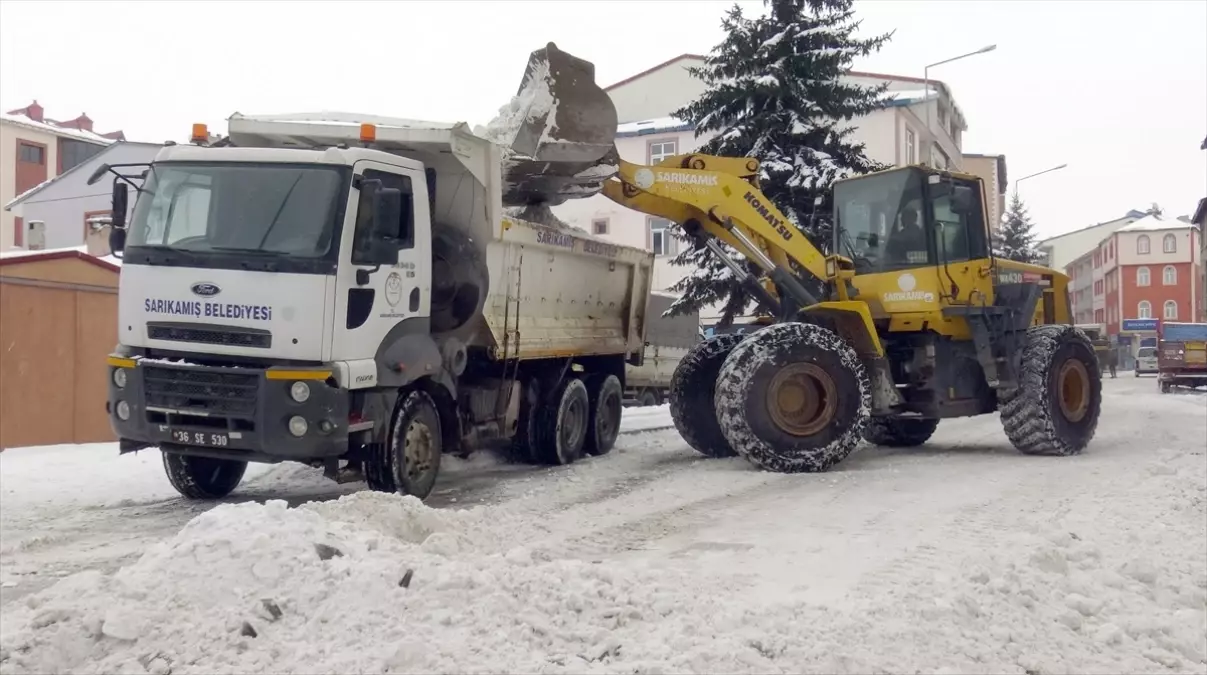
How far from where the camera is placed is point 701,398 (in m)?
12.2

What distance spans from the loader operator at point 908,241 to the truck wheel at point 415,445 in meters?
5.53

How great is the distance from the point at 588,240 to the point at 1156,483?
20.1 ft

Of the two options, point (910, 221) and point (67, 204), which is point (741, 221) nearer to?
point (910, 221)

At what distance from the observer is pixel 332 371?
797 centimetres

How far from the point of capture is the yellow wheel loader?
11523 millimetres

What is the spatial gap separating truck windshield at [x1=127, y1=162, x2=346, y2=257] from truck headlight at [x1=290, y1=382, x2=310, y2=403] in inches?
37.2

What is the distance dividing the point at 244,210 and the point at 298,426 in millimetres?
1663

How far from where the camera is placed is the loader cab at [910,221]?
11.9m

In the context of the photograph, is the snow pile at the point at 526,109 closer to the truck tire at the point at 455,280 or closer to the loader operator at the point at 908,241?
the truck tire at the point at 455,280

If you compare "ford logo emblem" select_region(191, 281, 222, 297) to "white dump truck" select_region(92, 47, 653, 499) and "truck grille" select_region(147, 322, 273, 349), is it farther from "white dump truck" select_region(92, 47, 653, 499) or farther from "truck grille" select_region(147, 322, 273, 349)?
"truck grille" select_region(147, 322, 273, 349)

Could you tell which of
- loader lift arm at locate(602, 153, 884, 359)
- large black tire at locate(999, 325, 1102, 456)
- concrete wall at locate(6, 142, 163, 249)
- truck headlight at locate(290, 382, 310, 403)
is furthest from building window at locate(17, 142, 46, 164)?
large black tire at locate(999, 325, 1102, 456)

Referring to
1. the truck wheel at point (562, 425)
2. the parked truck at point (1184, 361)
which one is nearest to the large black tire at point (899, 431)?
the truck wheel at point (562, 425)

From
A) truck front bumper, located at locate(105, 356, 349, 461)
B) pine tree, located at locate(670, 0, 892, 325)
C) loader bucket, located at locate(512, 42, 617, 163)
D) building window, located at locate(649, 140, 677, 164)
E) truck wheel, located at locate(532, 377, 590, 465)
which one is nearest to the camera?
truck front bumper, located at locate(105, 356, 349, 461)

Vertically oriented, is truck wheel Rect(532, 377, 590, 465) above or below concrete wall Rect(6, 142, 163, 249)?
below
